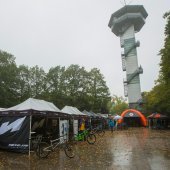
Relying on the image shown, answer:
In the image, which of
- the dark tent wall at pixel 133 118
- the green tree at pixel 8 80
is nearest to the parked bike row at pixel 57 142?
the green tree at pixel 8 80

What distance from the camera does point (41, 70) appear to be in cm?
4994

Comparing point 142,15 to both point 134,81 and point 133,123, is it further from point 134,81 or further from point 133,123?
point 133,123

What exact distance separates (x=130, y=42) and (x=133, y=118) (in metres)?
18.6

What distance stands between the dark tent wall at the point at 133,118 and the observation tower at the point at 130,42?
14.8 feet

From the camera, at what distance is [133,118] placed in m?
47.4

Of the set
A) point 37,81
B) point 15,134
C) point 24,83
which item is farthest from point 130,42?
point 15,134

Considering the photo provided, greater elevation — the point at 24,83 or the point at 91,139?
the point at 24,83

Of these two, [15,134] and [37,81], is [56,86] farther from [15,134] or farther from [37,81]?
[15,134]

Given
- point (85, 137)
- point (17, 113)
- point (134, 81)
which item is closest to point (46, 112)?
point (17, 113)

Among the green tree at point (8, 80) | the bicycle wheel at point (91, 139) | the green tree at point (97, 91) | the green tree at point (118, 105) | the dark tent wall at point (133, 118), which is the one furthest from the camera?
the green tree at point (118, 105)

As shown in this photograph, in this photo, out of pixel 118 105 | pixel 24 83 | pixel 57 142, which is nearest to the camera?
pixel 57 142

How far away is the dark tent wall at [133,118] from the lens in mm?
43656

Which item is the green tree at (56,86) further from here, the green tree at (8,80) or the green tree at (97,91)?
the green tree at (8,80)

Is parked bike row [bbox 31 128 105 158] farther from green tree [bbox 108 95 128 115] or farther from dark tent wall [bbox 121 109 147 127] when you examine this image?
green tree [bbox 108 95 128 115]
